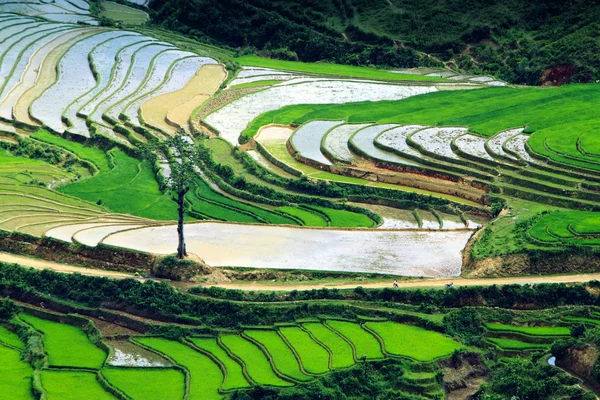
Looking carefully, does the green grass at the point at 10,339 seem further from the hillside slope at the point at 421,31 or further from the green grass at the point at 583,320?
the hillside slope at the point at 421,31

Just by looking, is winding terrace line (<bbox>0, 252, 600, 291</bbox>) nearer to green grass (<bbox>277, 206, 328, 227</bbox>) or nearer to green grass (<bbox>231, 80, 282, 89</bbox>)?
green grass (<bbox>277, 206, 328, 227</bbox>)

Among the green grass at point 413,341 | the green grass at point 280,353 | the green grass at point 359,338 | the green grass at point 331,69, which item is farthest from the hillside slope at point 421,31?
the green grass at point 280,353

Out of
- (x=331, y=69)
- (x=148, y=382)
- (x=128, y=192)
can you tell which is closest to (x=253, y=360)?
(x=148, y=382)

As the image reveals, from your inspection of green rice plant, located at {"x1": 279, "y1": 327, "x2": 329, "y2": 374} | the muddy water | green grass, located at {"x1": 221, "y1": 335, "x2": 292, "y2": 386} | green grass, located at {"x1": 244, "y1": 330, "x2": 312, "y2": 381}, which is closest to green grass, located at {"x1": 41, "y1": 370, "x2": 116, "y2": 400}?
green grass, located at {"x1": 221, "y1": 335, "x2": 292, "y2": 386}

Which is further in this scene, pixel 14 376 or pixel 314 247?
pixel 314 247

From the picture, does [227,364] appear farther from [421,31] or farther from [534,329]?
[421,31]
